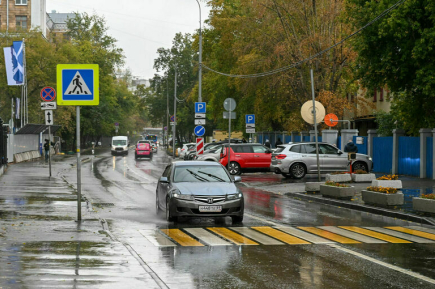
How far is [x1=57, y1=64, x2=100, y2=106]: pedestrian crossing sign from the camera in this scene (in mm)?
13305

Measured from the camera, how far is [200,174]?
598 inches

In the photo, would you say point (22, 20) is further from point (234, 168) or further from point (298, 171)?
point (298, 171)

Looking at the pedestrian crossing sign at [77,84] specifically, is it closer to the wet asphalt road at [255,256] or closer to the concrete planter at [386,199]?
the wet asphalt road at [255,256]

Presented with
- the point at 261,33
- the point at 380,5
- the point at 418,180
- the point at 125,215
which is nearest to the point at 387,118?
the point at 261,33

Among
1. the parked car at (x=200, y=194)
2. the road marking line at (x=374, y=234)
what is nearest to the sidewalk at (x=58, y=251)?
the parked car at (x=200, y=194)

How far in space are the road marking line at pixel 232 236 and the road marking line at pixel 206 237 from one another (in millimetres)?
186

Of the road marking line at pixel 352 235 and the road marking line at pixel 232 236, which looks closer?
the road marking line at pixel 232 236

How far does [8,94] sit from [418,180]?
45.1 meters

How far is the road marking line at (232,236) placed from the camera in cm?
1131

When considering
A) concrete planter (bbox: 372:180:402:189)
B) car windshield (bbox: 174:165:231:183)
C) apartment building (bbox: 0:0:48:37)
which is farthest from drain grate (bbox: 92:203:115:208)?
apartment building (bbox: 0:0:48:37)

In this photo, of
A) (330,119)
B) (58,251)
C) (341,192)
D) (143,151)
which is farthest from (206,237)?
(143,151)

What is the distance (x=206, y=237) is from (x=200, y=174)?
342 centimetres

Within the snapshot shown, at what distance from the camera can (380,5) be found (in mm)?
25141

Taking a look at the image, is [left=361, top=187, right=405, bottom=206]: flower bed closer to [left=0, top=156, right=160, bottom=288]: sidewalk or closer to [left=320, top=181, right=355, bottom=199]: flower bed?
[left=320, top=181, right=355, bottom=199]: flower bed
